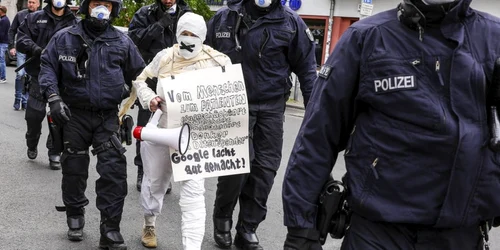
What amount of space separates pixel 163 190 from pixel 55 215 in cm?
155

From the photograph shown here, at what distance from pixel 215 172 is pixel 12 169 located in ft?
12.7

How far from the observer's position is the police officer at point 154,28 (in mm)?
7121

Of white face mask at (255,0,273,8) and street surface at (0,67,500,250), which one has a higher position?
white face mask at (255,0,273,8)

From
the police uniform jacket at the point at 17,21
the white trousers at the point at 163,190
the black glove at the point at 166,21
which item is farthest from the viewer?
the police uniform jacket at the point at 17,21

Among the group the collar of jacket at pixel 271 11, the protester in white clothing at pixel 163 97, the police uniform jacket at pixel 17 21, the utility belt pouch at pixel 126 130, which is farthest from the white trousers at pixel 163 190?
the police uniform jacket at pixel 17 21

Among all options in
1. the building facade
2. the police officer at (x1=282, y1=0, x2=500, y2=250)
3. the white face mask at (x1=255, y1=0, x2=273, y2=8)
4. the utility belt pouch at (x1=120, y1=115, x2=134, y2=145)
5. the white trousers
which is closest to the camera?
the police officer at (x1=282, y1=0, x2=500, y2=250)

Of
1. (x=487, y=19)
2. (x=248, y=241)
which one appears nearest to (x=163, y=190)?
(x=248, y=241)

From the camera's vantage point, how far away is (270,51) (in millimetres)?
5500

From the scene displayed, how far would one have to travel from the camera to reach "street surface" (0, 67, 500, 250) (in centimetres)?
568

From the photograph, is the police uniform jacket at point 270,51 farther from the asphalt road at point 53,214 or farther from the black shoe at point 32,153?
the black shoe at point 32,153

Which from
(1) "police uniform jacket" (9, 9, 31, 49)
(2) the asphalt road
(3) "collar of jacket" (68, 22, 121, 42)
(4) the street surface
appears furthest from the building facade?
(3) "collar of jacket" (68, 22, 121, 42)

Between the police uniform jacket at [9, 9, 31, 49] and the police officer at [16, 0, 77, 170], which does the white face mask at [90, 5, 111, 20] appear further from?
the police uniform jacket at [9, 9, 31, 49]

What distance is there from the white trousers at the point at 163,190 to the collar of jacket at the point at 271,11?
129cm

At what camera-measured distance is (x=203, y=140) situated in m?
5.07
